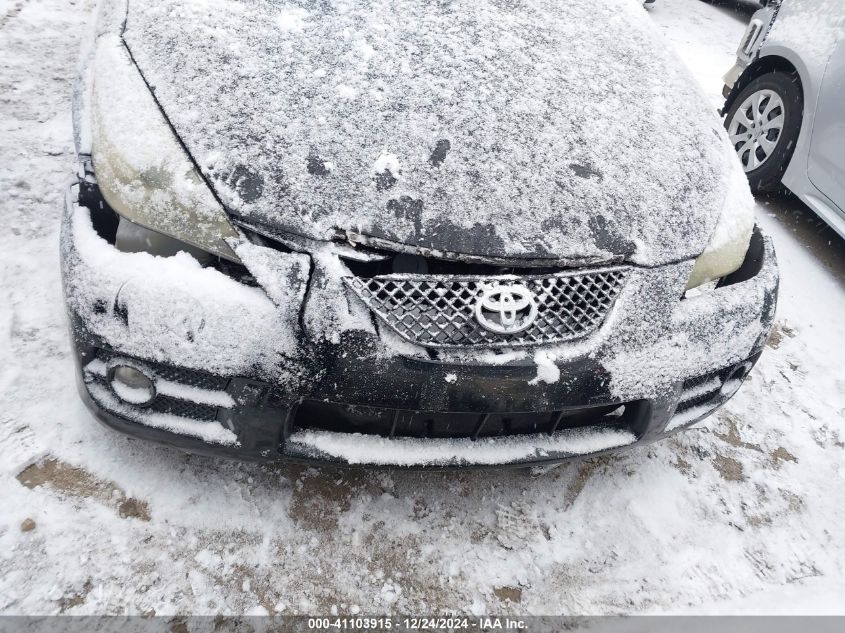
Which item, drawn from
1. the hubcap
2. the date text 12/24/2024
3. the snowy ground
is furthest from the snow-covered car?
the hubcap

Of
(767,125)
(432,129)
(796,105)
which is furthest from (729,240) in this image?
(767,125)

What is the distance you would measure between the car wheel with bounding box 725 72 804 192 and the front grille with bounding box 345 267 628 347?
276cm

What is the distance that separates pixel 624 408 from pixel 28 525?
1.67m

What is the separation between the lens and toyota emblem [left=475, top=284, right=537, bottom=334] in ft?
4.79

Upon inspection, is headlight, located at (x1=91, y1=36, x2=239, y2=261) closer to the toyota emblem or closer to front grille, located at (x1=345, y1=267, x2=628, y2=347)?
front grille, located at (x1=345, y1=267, x2=628, y2=347)

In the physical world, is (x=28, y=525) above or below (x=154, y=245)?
below

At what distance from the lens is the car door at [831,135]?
3152 mm

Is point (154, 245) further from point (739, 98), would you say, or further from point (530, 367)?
point (739, 98)

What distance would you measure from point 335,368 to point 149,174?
2.27 feet

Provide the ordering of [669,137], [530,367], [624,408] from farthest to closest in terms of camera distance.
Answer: [669,137], [624,408], [530,367]

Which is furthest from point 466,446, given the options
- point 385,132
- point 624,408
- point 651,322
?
point 385,132

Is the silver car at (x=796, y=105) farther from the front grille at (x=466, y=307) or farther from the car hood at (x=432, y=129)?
the front grille at (x=466, y=307)

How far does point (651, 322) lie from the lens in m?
1.61

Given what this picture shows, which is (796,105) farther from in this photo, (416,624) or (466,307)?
(416,624)
